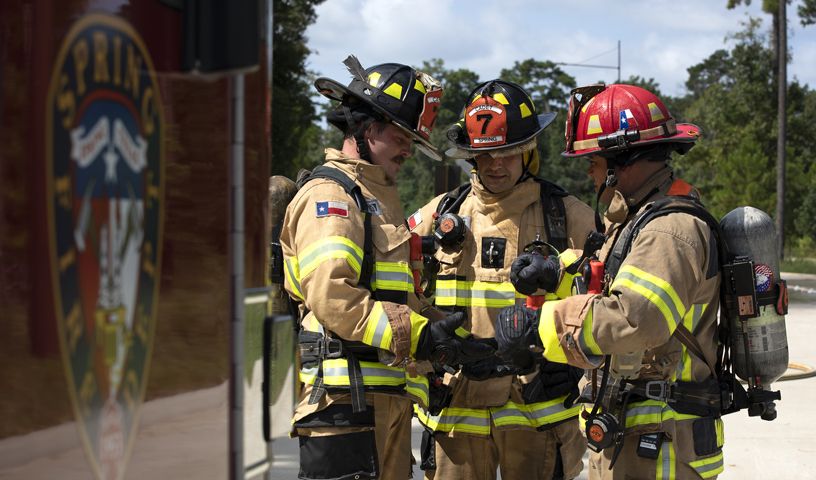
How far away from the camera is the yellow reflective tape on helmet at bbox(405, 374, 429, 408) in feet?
13.4

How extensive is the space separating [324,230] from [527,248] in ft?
3.16

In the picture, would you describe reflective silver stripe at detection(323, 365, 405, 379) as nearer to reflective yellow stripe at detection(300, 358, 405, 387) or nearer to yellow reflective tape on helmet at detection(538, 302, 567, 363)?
reflective yellow stripe at detection(300, 358, 405, 387)

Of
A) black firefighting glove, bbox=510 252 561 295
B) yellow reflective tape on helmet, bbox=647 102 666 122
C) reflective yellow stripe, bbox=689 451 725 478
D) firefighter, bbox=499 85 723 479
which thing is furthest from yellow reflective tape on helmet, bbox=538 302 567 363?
yellow reflective tape on helmet, bbox=647 102 666 122

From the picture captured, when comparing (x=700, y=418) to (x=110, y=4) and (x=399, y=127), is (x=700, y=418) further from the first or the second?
(x=110, y=4)

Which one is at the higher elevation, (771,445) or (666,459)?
(666,459)

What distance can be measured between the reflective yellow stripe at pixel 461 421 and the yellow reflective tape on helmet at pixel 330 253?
0.96 m

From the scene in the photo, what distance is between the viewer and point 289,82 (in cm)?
2556

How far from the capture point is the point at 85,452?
1.72 m

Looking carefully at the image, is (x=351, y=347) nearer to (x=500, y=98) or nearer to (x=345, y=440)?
(x=345, y=440)

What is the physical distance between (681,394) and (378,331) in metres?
1.07

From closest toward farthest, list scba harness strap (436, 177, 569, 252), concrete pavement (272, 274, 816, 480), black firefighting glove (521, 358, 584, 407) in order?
black firefighting glove (521, 358, 584, 407) < scba harness strap (436, 177, 569, 252) < concrete pavement (272, 274, 816, 480)

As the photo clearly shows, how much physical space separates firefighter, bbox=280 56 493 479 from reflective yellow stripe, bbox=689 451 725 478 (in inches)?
35.5

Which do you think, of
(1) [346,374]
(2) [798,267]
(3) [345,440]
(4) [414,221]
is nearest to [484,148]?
(4) [414,221]

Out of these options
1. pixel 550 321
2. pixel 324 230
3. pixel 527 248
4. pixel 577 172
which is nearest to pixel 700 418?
pixel 550 321
